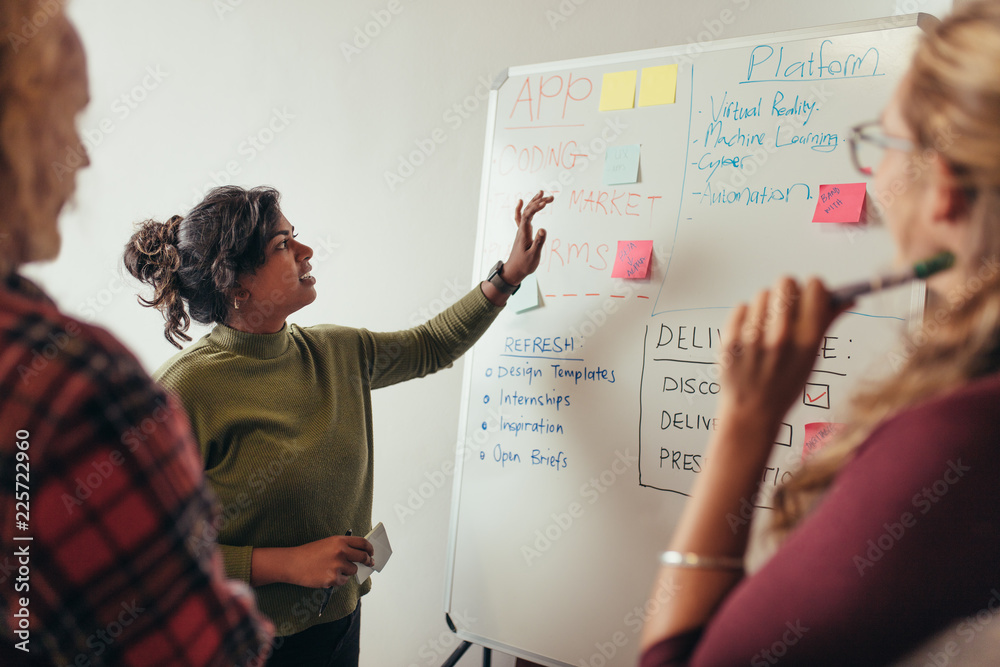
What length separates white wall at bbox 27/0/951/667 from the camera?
1.78 m

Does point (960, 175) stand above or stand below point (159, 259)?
above

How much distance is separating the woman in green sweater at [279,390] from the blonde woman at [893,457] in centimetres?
83

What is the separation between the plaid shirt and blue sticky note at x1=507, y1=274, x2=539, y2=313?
974 millimetres

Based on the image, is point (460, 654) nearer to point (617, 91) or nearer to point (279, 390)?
point (279, 390)

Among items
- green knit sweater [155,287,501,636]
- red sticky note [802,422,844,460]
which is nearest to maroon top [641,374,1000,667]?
red sticky note [802,422,844,460]

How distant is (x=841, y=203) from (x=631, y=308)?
0.43 metres

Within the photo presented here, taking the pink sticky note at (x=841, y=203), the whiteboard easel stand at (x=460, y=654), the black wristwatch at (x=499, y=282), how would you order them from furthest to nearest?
the whiteboard easel stand at (x=460, y=654) < the black wristwatch at (x=499, y=282) < the pink sticky note at (x=841, y=203)

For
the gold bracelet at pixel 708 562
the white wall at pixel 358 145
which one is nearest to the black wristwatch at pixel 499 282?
the white wall at pixel 358 145

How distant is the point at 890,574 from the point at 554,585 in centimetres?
95

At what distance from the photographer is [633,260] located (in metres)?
1.31

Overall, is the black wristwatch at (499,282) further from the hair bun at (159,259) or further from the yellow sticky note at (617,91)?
the hair bun at (159,259)

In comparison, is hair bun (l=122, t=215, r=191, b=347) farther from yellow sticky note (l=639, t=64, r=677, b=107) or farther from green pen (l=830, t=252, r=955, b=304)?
green pen (l=830, t=252, r=955, b=304)

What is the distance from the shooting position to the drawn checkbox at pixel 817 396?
1.13m

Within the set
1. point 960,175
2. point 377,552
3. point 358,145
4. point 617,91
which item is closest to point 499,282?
point 617,91
